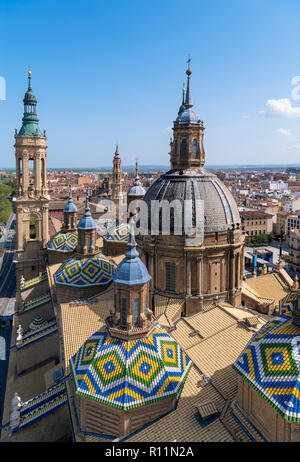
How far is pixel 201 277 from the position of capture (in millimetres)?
20375

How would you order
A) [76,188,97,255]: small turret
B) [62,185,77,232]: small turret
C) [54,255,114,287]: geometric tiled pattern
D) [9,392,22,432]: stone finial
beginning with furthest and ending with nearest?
1. [62,185,77,232]: small turret
2. [76,188,97,255]: small turret
3. [54,255,114,287]: geometric tiled pattern
4. [9,392,22,432]: stone finial

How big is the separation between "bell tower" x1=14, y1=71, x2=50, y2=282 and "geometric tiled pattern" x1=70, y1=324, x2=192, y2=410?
25.4 metres

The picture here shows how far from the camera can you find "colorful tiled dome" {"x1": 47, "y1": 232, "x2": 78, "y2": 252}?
3269 cm

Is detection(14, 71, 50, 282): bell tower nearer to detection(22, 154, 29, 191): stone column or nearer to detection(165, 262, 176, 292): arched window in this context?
detection(22, 154, 29, 191): stone column

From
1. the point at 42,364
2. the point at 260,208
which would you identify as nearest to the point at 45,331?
the point at 42,364

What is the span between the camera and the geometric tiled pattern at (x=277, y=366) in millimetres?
10258

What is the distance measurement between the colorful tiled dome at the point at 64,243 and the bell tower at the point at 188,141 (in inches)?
561

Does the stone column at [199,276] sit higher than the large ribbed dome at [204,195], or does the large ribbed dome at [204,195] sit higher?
the large ribbed dome at [204,195]

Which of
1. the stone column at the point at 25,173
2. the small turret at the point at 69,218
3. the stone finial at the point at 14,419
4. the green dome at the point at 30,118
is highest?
the green dome at the point at 30,118

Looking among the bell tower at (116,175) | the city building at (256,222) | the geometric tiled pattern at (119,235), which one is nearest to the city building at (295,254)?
the city building at (256,222)

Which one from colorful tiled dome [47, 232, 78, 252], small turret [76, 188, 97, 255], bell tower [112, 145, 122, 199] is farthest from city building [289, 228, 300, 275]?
small turret [76, 188, 97, 255]

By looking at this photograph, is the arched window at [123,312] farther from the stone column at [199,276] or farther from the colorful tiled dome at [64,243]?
the colorful tiled dome at [64,243]

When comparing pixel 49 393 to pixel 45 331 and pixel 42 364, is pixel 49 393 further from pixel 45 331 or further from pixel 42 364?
pixel 45 331

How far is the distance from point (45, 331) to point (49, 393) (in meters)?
7.77
